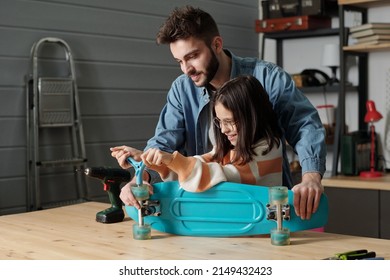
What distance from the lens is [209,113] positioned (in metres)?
2.24

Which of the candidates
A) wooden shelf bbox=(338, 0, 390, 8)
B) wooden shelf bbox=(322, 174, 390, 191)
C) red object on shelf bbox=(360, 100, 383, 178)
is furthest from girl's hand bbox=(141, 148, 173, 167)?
wooden shelf bbox=(338, 0, 390, 8)

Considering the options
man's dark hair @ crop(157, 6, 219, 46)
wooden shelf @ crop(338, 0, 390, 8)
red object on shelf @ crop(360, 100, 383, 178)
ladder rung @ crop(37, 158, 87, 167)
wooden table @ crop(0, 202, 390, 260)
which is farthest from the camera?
wooden shelf @ crop(338, 0, 390, 8)

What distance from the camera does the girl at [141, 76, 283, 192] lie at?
1806mm

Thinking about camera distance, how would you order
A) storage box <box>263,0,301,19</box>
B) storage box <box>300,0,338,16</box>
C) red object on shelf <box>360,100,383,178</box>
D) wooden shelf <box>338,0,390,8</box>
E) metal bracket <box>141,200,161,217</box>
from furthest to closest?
1. storage box <box>263,0,301,19</box>
2. storage box <box>300,0,338,16</box>
3. wooden shelf <box>338,0,390,8</box>
4. red object on shelf <box>360,100,383,178</box>
5. metal bracket <box>141,200,161,217</box>

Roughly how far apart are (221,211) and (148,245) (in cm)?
22

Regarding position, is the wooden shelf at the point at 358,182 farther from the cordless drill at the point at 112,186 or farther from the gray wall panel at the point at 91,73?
the cordless drill at the point at 112,186

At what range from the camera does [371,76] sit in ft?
14.2

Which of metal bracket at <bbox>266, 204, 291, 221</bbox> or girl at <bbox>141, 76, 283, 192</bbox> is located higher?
girl at <bbox>141, 76, 283, 192</bbox>

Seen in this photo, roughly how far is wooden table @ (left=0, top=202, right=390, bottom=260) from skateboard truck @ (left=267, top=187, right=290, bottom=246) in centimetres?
3

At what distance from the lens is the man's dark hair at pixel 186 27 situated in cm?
202

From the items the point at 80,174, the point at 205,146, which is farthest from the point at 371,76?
the point at 205,146

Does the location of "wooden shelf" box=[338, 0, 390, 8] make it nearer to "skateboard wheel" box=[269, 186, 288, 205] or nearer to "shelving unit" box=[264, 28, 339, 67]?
"shelving unit" box=[264, 28, 339, 67]

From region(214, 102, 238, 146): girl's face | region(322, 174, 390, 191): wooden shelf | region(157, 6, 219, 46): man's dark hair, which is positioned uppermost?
region(157, 6, 219, 46): man's dark hair
